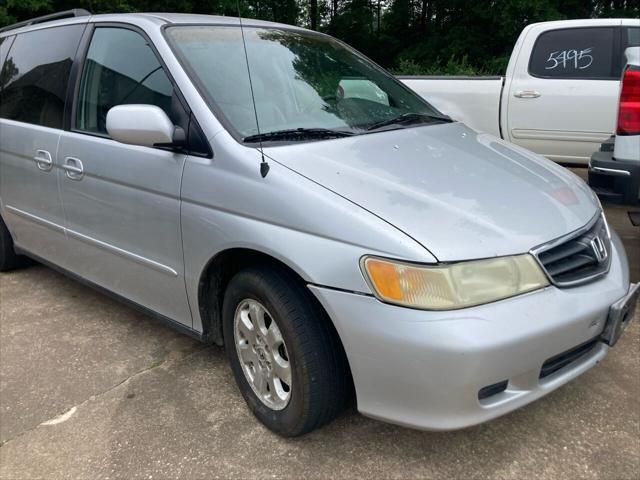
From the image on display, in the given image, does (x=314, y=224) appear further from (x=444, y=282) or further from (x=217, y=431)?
(x=217, y=431)

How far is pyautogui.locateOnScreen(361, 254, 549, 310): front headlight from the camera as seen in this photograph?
6.31ft

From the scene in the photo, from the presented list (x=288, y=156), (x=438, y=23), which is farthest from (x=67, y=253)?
(x=438, y=23)

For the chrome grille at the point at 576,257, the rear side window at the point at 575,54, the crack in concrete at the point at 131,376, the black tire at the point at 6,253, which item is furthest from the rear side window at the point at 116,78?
the rear side window at the point at 575,54

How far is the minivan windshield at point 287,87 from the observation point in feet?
8.55

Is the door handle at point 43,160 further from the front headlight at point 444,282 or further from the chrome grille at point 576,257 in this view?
the chrome grille at point 576,257

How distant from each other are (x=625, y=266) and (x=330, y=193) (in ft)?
4.33

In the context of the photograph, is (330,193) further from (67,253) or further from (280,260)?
(67,253)

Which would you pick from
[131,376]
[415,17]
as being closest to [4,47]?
[131,376]

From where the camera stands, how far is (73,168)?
3.15 meters

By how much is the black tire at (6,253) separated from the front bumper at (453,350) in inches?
124

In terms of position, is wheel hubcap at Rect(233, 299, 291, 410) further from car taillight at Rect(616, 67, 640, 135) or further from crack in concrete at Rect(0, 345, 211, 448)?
car taillight at Rect(616, 67, 640, 135)

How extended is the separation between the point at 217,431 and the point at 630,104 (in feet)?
9.50

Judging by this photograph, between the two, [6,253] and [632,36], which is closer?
[6,253]

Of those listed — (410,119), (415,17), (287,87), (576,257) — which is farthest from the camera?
(415,17)
